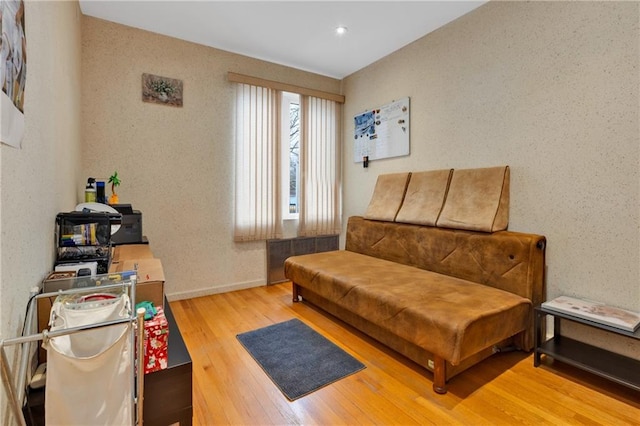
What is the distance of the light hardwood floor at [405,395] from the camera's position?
1.57 meters

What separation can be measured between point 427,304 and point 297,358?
95 cm

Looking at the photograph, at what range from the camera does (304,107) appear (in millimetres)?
3896

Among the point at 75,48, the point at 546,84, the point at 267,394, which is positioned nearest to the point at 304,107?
the point at 75,48

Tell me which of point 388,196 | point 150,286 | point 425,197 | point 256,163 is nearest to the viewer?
point 150,286

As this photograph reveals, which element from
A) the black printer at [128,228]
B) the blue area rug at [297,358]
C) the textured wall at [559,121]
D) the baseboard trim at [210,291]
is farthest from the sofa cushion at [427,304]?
the black printer at [128,228]

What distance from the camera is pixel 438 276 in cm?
251

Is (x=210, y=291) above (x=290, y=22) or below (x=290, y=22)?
below

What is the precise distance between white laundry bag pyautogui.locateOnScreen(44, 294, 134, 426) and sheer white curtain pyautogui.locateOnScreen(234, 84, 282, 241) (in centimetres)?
252

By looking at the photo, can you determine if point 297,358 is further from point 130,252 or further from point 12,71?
point 12,71

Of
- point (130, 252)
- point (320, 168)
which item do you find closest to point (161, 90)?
point (130, 252)

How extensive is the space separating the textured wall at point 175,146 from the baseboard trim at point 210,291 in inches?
0.4

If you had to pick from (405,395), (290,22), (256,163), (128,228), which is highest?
(290,22)

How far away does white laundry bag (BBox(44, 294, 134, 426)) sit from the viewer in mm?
889

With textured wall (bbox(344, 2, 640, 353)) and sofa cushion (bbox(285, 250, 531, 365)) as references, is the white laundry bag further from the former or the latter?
textured wall (bbox(344, 2, 640, 353))
